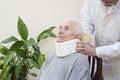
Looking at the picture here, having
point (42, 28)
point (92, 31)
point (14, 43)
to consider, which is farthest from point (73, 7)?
point (92, 31)

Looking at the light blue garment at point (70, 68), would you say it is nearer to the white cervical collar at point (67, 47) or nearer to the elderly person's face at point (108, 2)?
the white cervical collar at point (67, 47)

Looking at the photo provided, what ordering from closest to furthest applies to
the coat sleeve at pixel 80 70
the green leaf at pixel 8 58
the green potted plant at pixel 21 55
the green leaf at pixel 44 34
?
the coat sleeve at pixel 80 70 < the green leaf at pixel 8 58 < the green potted plant at pixel 21 55 < the green leaf at pixel 44 34

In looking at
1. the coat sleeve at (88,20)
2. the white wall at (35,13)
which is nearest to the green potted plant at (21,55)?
the white wall at (35,13)

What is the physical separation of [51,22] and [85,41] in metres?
1.58

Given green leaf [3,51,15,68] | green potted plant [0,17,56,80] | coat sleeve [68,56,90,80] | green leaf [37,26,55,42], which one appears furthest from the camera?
green leaf [37,26,55,42]

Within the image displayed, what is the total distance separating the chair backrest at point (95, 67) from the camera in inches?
76.9

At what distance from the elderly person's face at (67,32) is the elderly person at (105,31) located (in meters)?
0.10

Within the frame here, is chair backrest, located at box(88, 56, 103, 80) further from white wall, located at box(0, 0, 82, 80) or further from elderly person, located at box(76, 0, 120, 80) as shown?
white wall, located at box(0, 0, 82, 80)

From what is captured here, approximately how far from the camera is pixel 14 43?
127 inches

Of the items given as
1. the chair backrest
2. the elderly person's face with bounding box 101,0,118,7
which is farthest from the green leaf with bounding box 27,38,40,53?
the elderly person's face with bounding box 101,0,118,7

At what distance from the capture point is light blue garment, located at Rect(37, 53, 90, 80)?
1.87 meters

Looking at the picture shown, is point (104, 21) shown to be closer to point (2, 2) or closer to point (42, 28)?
point (42, 28)

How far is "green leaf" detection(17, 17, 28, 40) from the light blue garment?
1319mm

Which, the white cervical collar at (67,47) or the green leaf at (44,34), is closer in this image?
the white cervical collar at (67,47)
